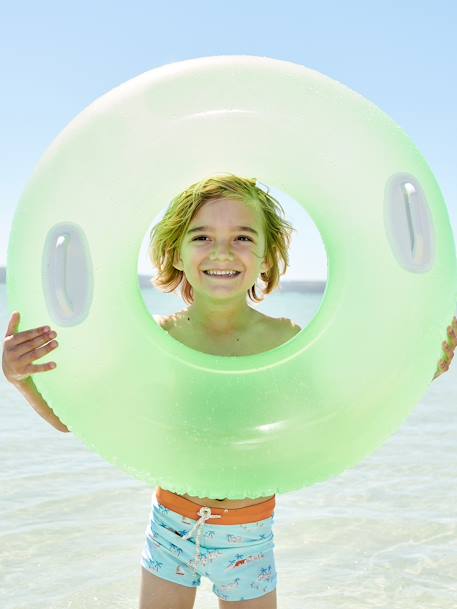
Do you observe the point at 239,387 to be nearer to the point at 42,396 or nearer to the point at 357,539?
the point at 42,396

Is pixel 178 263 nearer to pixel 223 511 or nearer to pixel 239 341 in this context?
pixel 239 341

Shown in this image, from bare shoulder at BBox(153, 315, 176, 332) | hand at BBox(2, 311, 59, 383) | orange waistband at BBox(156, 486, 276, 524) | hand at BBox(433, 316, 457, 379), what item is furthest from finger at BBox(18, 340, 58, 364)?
hand at BBox(433, 316, 457, 379)

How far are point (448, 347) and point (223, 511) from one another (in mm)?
740

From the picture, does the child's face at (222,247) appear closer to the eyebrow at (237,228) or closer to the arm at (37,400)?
the eyebrow at (237,228)

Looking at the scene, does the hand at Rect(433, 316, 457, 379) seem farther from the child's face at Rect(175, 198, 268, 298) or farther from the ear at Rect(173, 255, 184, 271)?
the ear at Rect(173, 255, 184, 271)

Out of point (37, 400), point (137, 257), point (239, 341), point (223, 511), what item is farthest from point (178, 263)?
point (223, 511)

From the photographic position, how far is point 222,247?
7.91ft

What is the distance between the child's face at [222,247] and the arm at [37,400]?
53 centimetres

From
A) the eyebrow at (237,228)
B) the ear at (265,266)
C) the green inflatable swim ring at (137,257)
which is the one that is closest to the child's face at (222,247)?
the eyebrow at (237,228)

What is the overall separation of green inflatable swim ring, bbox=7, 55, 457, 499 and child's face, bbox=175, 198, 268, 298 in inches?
10.4

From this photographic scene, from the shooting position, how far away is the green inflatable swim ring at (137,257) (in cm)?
212

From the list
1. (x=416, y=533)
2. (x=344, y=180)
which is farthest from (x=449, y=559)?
(x=344, y=180)

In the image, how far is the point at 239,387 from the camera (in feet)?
7.27

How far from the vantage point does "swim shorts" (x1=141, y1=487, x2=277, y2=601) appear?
236cm
